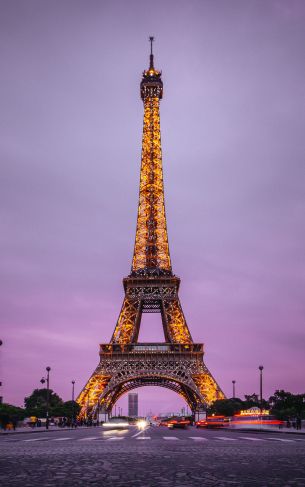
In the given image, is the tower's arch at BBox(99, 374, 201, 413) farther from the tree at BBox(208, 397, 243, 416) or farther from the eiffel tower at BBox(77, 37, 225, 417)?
the tree at BBox(208, 397, 243, 416)

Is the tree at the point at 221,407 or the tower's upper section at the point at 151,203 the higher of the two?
the tower's upper section at the point at 151,203

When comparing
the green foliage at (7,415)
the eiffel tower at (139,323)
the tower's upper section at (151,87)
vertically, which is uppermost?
the tower's upper section at (151,87)

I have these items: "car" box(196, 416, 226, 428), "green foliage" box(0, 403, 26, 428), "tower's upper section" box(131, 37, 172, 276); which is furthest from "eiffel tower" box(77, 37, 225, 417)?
"green foliage" box(0, 403, 26, 428)

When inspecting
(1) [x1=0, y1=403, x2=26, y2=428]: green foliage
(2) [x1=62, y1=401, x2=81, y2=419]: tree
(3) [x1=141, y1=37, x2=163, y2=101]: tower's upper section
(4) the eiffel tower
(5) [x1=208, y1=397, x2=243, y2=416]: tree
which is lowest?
(2) [x1=62, y1=401, x2=81, y2=419]: tree

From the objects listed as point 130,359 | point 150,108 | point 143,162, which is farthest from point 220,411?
point 150,108

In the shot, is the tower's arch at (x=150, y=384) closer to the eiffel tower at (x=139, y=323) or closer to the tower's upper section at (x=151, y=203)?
the eiffel tower at (x=139, y=323)

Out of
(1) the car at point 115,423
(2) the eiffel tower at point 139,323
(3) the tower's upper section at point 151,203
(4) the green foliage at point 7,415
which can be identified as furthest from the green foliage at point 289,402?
(4) the green foliage at point 7,415

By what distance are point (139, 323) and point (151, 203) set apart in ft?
58.3

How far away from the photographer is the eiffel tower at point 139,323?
72.8m

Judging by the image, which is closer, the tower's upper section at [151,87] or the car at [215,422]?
the car at [215,422]

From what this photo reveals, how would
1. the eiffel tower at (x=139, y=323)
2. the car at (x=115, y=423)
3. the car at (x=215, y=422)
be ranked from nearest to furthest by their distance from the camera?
the car at (x=115, y=423), the car at (x=215, y=422), the eiffel tower at (x=139, y=323)

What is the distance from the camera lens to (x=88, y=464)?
10.2 meters

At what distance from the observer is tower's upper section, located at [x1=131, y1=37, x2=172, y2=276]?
79750mm

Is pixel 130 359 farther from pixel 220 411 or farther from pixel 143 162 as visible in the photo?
pixel 143 162
